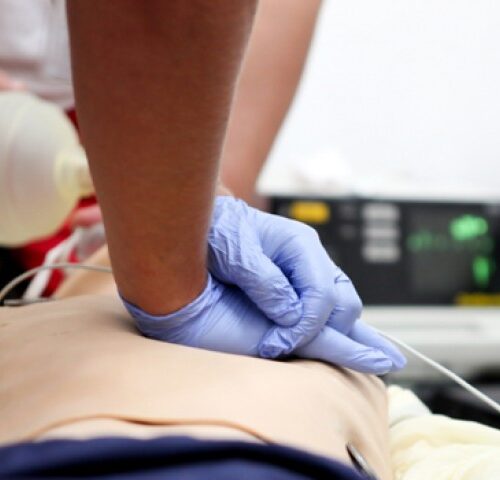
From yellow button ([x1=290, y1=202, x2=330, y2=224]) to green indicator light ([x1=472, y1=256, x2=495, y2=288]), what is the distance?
340mm

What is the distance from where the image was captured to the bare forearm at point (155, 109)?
447 millimetres

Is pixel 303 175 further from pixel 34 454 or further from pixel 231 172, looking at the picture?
pixel 34 454

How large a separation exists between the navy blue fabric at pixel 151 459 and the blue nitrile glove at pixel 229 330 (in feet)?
0.56

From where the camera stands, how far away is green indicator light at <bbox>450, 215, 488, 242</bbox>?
165cm

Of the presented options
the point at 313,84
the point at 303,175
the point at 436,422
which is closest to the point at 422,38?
the point at 313,84

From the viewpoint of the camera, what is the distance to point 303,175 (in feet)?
5.55

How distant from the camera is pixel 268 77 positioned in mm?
1137

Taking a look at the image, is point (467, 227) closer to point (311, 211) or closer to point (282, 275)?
point (311, 211)

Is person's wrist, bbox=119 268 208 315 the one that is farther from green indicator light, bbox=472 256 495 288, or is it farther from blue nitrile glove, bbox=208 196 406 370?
green indicator light, bbox=472 256 495 288

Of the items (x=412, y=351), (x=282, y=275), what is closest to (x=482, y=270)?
(x=412, y=351)

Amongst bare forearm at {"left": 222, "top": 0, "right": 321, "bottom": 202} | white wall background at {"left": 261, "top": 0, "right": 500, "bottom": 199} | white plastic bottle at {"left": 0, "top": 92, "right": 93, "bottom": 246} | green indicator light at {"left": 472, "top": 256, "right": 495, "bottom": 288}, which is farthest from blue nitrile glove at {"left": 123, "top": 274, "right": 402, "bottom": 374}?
white wall background at {"left": 261, "top": 0, "right": 500, "bottom": 199}

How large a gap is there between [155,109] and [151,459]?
0.67ft

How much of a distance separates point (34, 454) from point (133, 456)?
0.17ft

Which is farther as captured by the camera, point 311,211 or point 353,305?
point 311,211
